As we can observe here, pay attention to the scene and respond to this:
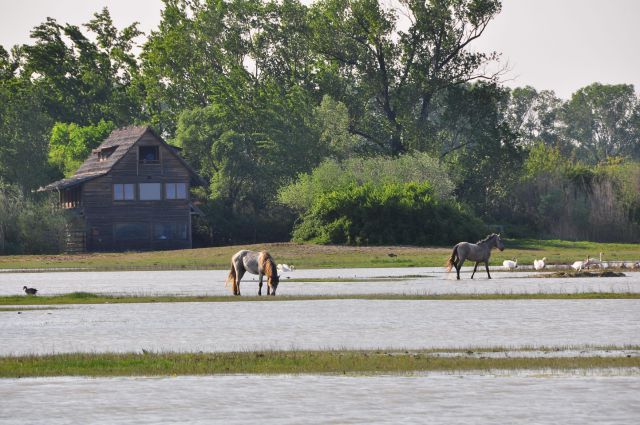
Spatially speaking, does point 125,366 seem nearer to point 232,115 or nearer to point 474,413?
point 474,413

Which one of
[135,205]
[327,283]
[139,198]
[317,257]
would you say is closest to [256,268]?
[327,283]

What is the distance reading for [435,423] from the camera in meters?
16.2

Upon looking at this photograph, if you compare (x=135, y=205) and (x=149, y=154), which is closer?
(x=135, y=205)

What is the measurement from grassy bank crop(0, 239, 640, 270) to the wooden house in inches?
315

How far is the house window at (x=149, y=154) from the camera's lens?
101m

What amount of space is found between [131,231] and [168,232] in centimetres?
284

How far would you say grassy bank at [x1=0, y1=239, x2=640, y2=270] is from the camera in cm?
7384

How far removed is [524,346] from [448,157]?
3620 inches

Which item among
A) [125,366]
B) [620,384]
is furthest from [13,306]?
[620,384]

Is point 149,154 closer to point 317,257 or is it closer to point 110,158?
point 110,158

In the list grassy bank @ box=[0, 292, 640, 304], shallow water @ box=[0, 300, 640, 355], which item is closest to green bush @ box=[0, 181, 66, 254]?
grassy bank @ box=[0, 292, 640, 304]

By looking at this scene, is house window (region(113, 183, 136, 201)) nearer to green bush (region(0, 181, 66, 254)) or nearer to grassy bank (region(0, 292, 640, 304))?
green bush (region(0, 181, 66, 254))

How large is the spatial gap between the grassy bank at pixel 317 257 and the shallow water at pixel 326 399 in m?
49.6

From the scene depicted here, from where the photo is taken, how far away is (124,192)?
10050 cm
